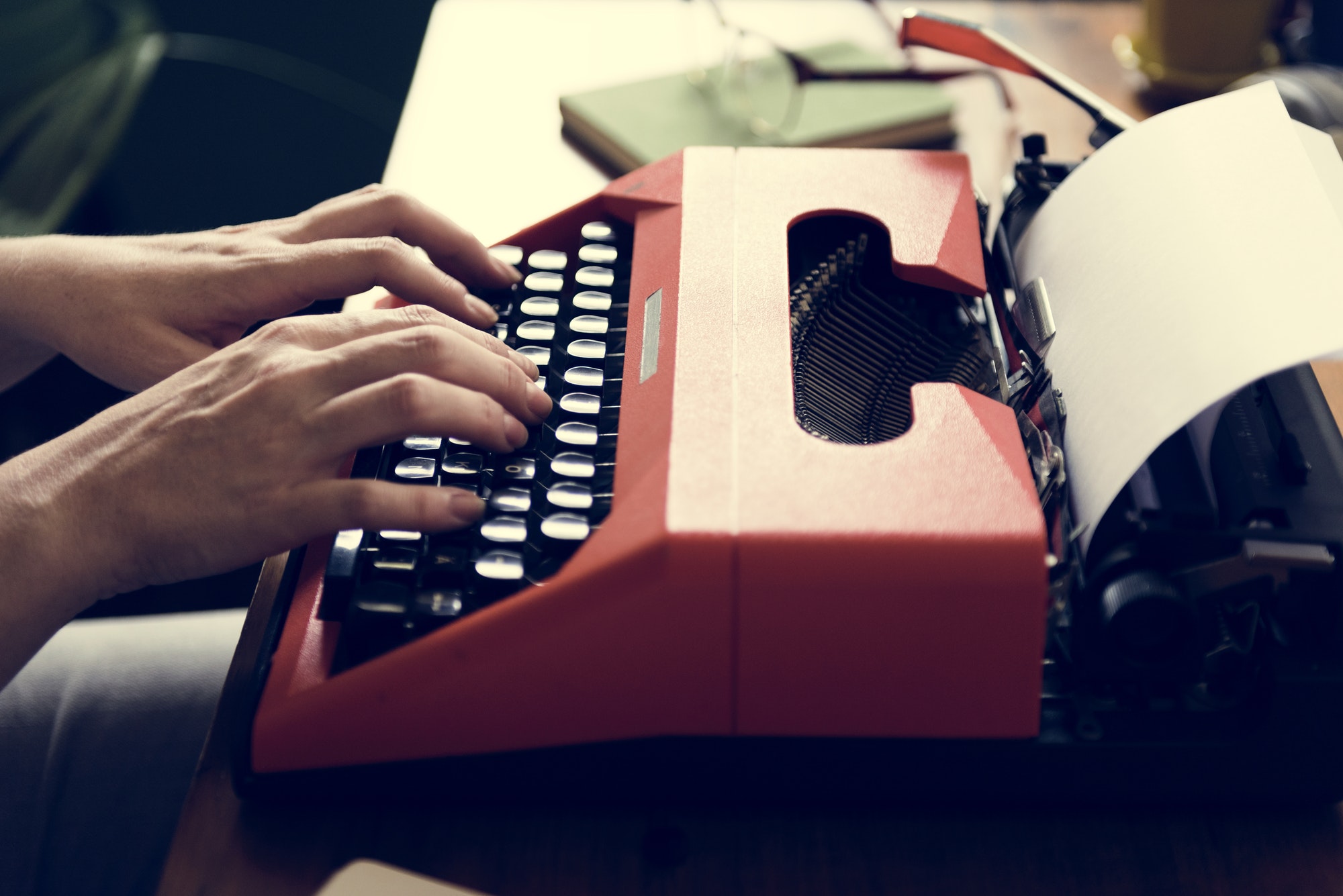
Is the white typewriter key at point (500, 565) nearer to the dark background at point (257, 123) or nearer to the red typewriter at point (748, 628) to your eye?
the red typewriter at point (748, 628)

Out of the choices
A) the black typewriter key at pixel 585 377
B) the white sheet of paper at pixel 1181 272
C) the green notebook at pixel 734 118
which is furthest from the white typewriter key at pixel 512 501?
the green notebook at pixel 734 118

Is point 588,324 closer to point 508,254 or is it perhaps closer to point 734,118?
point 508,254

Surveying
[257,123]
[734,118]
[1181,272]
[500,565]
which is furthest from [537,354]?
[257,123]

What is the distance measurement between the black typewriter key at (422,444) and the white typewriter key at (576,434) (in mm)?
82

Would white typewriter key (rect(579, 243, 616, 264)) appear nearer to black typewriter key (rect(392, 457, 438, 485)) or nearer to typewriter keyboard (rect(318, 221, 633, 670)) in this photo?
typewriter keyboard (rect(318, 221, 633, 670))

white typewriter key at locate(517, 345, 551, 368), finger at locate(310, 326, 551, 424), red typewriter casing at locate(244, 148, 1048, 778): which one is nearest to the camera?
red typewriter casing at locate(244, 148, 1048, 778)

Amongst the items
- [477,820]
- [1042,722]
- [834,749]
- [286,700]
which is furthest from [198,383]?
[1042,722]

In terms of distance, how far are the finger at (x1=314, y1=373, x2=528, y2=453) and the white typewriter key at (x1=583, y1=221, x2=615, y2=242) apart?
0.84 ft

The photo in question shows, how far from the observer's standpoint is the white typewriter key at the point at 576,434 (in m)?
0.62

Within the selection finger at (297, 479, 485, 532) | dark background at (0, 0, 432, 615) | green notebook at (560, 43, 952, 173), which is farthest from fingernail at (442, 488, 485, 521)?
dark background at (0, 0, 432, 615)

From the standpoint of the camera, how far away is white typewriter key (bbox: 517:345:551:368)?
2.37 ft

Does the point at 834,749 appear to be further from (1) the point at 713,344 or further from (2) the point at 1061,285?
(2) the point at 1061,285

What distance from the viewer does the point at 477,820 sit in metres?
0.57

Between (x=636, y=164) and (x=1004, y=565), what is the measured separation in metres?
0.70
